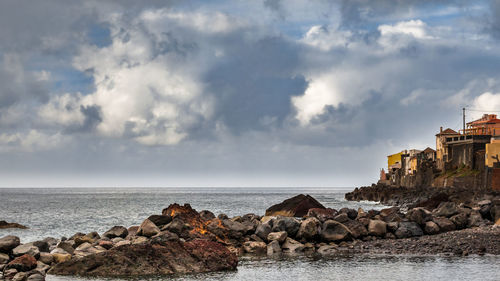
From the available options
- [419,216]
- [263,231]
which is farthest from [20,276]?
[419,216]

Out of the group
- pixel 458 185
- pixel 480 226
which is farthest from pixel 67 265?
pixel 458 185

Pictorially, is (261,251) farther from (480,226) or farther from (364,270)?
(480,226)

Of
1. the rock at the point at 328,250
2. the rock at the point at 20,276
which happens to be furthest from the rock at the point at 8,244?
the rock at the point at 328,250

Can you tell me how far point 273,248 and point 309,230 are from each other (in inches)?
100.0

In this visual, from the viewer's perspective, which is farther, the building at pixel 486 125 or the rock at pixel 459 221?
the building at pixel 486 125

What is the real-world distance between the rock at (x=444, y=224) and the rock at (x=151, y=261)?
14155mm

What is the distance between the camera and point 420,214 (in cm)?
3136

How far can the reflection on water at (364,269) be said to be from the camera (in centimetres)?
2005

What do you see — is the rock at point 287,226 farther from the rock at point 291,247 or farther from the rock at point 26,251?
the rock at point 26,251

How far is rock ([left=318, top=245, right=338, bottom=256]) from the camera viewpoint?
2617cm

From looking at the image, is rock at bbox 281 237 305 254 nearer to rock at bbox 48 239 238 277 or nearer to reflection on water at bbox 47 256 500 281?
reflection on water at bbox 47 256 500 281

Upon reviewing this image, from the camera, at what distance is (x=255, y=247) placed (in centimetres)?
2722

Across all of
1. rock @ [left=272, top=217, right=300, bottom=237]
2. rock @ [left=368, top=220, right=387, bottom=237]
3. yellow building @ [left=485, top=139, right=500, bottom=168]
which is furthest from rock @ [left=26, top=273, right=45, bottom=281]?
yellow building @ [left=485, top=139, right=500, bottom=168]

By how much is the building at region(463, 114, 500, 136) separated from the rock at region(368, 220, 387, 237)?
74105 mm
